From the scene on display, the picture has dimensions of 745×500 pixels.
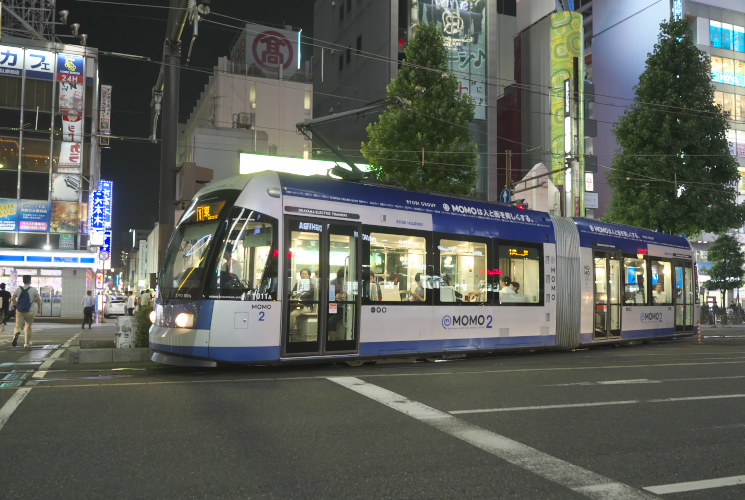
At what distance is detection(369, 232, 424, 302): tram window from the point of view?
473 inches

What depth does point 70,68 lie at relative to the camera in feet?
121

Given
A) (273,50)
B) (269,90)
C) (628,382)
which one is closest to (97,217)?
(269,90)

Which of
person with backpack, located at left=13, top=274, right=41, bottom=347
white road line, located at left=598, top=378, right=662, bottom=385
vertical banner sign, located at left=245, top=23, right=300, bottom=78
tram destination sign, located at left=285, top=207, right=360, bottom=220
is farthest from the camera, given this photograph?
vertical banner sign, located at left=245, top=23, right=300, bottom=78

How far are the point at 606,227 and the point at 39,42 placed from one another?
33976 millimetres

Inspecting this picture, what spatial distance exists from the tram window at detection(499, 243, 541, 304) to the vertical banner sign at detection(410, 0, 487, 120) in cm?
2942

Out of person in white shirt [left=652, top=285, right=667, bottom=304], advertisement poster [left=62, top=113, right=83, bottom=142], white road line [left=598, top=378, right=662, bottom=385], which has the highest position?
advertisement poster [left=62, top=113, right=83, bottom=142]

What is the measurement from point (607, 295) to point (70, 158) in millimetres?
31437

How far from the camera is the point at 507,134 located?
5412cm

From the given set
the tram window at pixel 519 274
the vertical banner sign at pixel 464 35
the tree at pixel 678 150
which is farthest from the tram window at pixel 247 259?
the vertical banner sign at pixel 464 35

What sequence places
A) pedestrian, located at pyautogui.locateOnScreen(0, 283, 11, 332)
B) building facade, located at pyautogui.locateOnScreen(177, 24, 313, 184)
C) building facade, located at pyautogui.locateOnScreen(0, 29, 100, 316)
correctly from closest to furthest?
1. pedestrian, located at pyautogui.locateOnScreen(0, 283, 11, 332)
2. building facade, located at pyautogui.locateOnScreen(0, 29, 100, 316)
3. building facade, located at pyautogui.locateOnScreen(177, 24, 313, 184)

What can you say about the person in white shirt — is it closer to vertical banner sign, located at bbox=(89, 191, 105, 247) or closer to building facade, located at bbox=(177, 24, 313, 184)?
vertical banner sign, located at bbox=(89, 191, 105, 247)

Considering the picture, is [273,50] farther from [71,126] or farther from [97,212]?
[97,212]

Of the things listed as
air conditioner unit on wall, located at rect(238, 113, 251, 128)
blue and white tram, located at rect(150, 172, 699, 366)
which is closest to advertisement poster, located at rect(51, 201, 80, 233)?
air conditioner unit on wall, located at rect(238, 113, 251, 128)

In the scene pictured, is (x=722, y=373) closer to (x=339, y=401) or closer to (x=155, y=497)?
(x=339, y=401)
